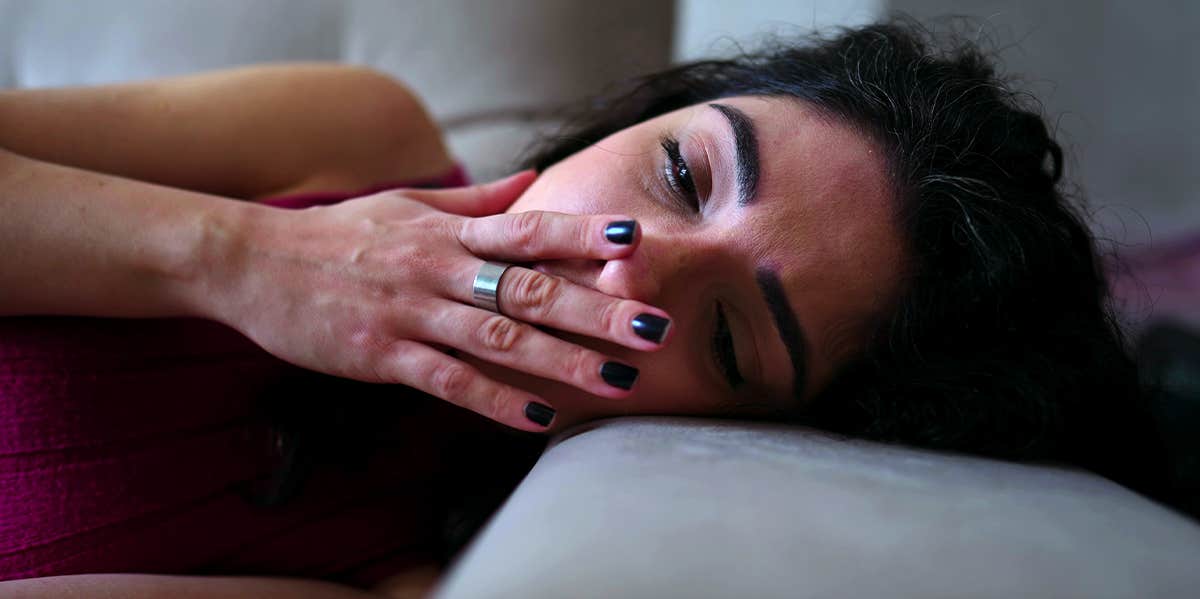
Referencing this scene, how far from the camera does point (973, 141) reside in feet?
2.86

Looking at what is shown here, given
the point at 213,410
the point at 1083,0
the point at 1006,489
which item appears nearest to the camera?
the point at 1006,489

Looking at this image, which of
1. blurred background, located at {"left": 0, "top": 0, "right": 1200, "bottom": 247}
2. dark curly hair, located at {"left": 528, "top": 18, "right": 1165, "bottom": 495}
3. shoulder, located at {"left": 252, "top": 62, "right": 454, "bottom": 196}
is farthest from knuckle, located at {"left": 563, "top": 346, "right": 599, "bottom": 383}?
blurred background, located at {"left": 0, "top": 0, "right": 1200, "bottom": 247}

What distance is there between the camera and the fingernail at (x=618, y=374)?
2.36 feet

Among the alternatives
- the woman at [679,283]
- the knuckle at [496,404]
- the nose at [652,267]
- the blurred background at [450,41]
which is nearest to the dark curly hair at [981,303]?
the woman at [679,283]

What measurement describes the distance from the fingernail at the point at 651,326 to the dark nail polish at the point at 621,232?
7 centimetres

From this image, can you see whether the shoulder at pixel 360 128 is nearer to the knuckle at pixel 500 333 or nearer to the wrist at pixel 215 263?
the wrist at pixel 215 263

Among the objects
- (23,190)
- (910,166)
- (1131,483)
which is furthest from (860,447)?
(23,190)

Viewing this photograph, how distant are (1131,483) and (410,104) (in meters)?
1.04

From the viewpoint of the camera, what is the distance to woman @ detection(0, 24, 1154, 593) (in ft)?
2.48

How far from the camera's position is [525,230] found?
740 mm

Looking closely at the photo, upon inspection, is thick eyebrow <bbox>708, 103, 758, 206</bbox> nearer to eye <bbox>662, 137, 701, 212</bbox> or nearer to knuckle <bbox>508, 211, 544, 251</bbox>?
eye <bbox>662, 137, 701, 212</bbox>

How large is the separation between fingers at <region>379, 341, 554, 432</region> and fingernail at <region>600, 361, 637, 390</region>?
0.06 meters

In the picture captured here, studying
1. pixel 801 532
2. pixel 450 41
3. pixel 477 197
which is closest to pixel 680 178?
pixel 477 197

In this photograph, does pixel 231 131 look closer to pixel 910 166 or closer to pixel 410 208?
pixel 410 208
